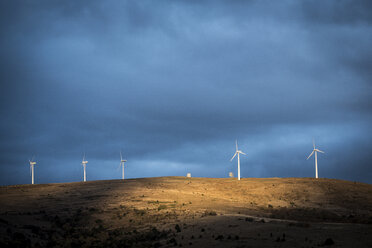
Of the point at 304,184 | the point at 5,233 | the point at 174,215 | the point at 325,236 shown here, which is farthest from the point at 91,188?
the point at 325,236

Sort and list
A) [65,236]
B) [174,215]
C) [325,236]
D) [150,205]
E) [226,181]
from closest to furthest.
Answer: [325,236] → [65,236] → [174,215] → [150,205] → [226,181]

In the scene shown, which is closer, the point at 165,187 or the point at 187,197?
the point at 187,197

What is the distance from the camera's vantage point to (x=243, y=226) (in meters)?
30.4

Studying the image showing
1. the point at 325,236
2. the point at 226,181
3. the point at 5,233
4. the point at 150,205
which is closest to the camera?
the point at 325,236

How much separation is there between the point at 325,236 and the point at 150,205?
29909 mm

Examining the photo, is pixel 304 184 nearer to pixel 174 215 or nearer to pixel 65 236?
pixel 174 215

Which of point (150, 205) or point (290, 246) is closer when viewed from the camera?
point (290, 246)

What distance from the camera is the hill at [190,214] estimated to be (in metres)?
27.4

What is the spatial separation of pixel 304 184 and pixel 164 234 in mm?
44095

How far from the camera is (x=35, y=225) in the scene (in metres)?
37.1

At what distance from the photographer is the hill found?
27.4 metres

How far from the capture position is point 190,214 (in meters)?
42.9

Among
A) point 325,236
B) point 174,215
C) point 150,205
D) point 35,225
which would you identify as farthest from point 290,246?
point 150,205

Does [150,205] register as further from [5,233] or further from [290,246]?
[290,246]
